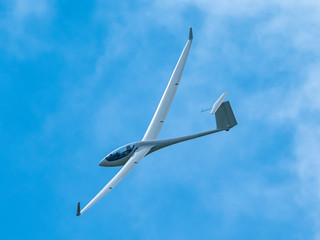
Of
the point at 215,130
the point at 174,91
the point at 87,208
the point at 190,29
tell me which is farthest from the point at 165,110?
the point at 87,208

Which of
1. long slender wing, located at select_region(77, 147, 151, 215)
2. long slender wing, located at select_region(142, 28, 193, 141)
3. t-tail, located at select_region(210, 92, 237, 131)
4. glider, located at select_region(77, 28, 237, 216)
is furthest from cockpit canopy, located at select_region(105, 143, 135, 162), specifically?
t-tail, located at select_region(210, 92, 237, 131)

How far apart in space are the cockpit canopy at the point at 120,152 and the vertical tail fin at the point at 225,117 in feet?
24.1

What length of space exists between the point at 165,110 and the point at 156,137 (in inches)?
113

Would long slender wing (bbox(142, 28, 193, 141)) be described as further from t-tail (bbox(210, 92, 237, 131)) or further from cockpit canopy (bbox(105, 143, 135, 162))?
t-tail (bbox(210, 92, 237, 131))

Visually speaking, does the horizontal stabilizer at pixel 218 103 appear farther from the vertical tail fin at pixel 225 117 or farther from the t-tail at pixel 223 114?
the vertical tail fin at pixel 225 117

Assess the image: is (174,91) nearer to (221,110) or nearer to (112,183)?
(221,110)

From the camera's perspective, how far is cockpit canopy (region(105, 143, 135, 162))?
40.8 meters

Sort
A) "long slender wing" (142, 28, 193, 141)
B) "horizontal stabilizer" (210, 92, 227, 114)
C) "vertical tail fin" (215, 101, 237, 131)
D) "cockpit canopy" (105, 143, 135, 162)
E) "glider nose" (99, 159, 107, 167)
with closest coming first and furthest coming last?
"horizontal stabilizer" (210, 92, 227, 114) → "vertical tail fin" (215, 101, 237, 131) → "cockpit canopy" (105, 143, 135, 162) → "glider nose" (99, 159, 107, 167) → "long slender wing" (142, 28, 193, 141)

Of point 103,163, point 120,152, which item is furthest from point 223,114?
point 103,163

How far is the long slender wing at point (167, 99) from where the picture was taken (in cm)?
4200

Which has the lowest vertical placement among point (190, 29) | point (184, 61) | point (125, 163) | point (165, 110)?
point (125, 163)

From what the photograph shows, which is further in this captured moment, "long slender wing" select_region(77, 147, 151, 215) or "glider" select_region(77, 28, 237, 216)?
"glider" select_region(77, 28, 237, 216)

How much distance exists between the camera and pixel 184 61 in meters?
45.7

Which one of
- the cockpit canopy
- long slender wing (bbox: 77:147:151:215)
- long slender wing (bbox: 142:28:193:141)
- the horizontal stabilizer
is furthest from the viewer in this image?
long slender wing (bbox: 142:28:193:141)
